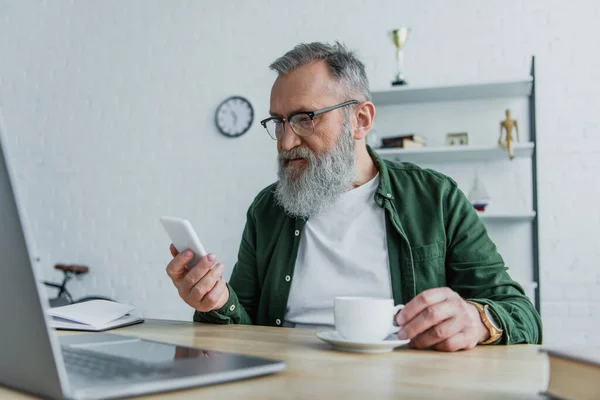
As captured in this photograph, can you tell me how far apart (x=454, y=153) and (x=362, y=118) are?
143cm

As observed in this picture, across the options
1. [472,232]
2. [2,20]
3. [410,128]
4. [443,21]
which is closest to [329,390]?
[472,232]

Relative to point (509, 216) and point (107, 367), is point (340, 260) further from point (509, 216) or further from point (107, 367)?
point (509, 216)

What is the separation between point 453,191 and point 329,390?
1123 mm

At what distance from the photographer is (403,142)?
321 cm

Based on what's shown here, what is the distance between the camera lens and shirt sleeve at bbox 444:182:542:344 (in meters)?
1.29

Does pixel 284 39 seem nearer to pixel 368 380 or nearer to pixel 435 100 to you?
pixel 435 100

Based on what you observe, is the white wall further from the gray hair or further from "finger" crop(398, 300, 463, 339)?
"finger" crop(398, 300, 463, 339)

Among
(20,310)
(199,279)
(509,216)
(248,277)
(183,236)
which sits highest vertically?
(20,310)

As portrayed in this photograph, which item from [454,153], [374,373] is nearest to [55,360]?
[374,373]

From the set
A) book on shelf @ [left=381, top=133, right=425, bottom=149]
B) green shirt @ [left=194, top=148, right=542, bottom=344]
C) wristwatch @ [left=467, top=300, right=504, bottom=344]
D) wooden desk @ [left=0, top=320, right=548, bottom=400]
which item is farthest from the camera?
book on shelf @ [left=381, top=133, right=425, bottom=149]

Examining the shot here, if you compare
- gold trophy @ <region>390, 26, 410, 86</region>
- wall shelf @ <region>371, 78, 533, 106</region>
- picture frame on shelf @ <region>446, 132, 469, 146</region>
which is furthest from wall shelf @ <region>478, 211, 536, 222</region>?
gold trophy @ <region>390, 26, 410, 86</region>

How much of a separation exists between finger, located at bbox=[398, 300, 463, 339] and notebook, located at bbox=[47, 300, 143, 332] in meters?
0.70

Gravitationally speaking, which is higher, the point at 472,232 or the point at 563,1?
the point at 563,1

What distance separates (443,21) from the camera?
3.54 m
